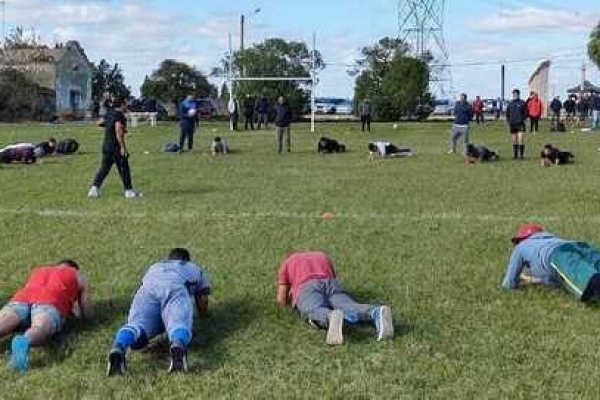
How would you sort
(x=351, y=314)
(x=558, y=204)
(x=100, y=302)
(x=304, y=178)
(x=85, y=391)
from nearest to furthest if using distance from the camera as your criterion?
(x=85, y=391), (x=351, y=314), (x=100, y=302), (x=558, y=204), (x=304, y=178)

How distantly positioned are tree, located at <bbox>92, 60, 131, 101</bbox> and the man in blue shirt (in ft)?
335

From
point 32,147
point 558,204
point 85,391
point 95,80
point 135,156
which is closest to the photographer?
point 85,391

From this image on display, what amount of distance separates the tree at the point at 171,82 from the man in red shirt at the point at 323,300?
304ft

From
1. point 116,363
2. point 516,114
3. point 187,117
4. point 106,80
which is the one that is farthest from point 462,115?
point 106,80

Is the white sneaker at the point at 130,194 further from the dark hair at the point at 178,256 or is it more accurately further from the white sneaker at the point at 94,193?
the dark hair at the point at 178,256

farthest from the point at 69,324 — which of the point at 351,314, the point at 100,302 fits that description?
the point at 351,314

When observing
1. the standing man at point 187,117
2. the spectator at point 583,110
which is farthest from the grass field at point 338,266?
the spectator at point 583,110

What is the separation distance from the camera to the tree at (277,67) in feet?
221

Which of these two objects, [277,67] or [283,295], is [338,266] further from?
[277,67]

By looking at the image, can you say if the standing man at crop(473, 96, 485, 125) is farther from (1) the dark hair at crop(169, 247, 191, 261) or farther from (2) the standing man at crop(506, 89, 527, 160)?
(1) the dark hair at crop(169, 247, 191, 261)

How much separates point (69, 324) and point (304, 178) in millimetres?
13261

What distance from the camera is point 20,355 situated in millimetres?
6863

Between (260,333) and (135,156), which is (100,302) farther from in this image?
(135,156)

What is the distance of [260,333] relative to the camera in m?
7.83
